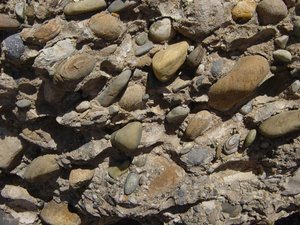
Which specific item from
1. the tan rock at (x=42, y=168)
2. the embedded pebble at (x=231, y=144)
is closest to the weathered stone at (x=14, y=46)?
the tan rock at (x=42, y=168)

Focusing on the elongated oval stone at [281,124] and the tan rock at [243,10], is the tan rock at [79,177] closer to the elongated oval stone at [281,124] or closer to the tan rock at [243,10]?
the elongated oval stone at [281,124]

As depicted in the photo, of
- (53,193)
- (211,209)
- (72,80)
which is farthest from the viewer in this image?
(53,193)

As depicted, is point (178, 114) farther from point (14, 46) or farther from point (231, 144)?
point (14, 46)

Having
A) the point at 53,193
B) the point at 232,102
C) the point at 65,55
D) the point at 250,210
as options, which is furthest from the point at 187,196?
Answer: the point at 65,55

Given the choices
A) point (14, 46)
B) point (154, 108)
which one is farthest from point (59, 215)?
point (14, 46)

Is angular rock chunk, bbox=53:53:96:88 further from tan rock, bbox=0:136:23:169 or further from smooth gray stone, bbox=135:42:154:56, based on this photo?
tan rock, bbox=0:136:23:169

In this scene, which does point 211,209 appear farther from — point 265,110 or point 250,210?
point 265,110
